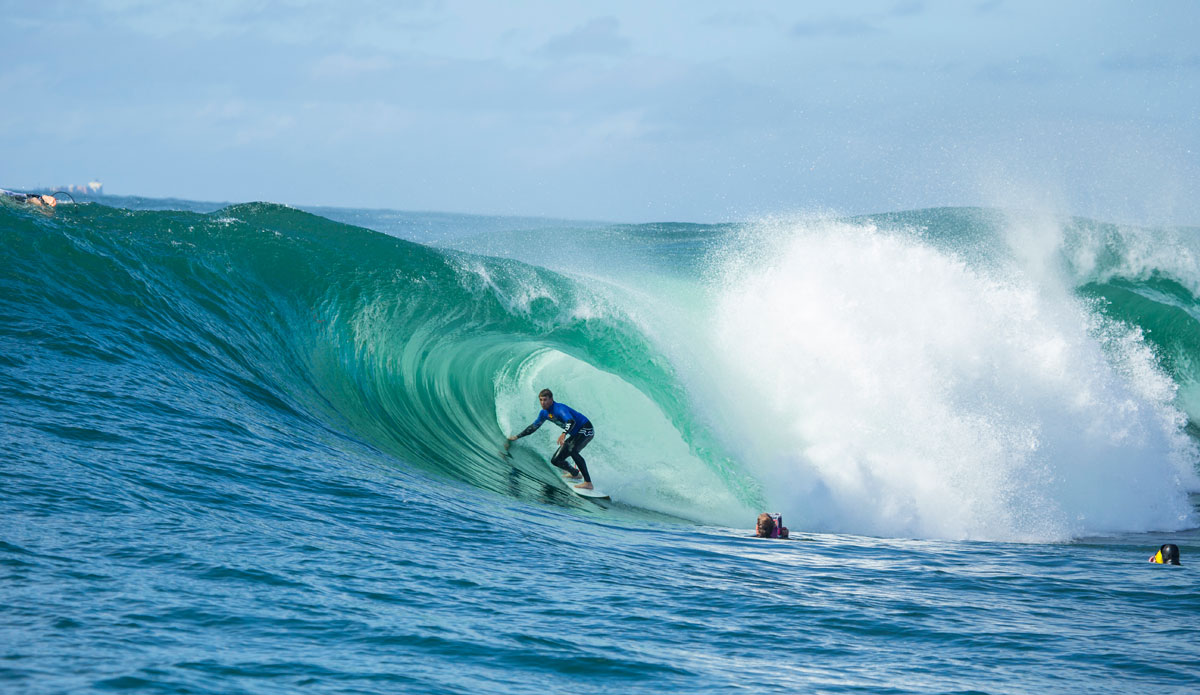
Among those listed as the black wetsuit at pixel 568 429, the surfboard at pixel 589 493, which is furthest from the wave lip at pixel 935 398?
the black wetsuit at pixel 568 429

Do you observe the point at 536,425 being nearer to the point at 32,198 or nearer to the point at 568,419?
the point at 568,419

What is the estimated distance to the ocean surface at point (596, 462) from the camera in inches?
208

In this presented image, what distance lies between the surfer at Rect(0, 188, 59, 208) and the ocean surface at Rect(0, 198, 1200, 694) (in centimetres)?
109

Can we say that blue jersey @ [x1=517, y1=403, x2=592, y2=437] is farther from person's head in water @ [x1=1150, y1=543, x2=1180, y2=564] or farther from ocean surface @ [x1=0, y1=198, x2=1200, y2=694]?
person's head in water @ [x1=1150, y1=543, x2=1180, y2=564]

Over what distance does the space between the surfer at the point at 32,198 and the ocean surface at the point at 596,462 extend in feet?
3.56

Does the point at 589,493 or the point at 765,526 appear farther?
the point at 589,493

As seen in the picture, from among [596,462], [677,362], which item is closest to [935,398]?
[677,362]

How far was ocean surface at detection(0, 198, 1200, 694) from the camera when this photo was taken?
5281mm

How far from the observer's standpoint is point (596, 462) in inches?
479

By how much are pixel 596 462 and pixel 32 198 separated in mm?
8119

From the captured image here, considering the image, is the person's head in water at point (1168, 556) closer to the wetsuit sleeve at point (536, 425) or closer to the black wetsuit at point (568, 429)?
the black wetsuit at point (568, 429)

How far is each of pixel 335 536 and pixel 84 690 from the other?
102 inches

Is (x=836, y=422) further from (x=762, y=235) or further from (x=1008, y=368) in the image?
(x=762, y=235)

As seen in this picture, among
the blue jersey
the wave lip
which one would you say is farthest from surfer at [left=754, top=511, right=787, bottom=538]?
the blue jersey
